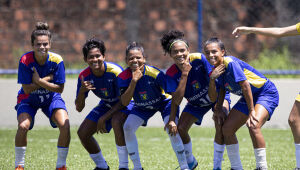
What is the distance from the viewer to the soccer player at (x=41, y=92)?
→ 16.3 ft

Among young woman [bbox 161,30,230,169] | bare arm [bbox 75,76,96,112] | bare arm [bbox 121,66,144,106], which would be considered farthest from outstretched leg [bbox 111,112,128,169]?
young woman [bbox 161,30,230,169]

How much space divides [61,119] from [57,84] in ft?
1.33

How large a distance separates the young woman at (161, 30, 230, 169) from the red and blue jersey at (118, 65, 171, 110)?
5.4 inches

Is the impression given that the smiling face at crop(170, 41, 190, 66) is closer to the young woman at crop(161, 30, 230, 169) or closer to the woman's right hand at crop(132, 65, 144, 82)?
the young woman at crop(161, 30, 230, 169)

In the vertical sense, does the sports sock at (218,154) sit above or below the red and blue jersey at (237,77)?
below

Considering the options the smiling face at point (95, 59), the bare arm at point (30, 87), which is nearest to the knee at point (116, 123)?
the smiling face at point (95, 59)

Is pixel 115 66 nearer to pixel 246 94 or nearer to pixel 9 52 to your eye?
pixel 246 94

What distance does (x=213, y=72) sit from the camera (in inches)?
186

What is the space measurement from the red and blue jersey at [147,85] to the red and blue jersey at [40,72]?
0.69 metres

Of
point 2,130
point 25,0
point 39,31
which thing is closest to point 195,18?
point 25,0

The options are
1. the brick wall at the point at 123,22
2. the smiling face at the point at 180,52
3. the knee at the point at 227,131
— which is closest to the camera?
the knee at the point at 227,131

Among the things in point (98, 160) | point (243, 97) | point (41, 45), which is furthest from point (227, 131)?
point (41, 45)

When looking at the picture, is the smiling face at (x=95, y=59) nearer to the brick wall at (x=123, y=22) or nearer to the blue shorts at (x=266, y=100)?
the blue shorts at (x=266, y=100)

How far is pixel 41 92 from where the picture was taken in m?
5.22
